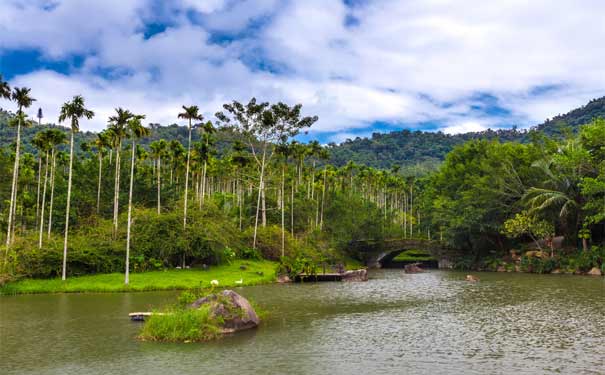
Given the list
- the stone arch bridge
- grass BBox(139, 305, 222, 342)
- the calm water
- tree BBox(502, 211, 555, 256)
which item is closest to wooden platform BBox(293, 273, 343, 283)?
the calm water

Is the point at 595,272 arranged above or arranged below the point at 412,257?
below

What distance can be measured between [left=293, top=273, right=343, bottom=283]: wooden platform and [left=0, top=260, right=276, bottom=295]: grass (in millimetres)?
3686

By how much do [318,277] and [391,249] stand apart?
33.3 meters

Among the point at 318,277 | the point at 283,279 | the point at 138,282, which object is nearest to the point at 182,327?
the point at 138,282

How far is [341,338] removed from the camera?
88.7ft

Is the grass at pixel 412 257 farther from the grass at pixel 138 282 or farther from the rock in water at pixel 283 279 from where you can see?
the grass at pixel 138 282

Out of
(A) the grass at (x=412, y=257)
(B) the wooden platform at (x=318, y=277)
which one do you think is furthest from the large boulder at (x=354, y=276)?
(A) the grass at (x=412, y=257)

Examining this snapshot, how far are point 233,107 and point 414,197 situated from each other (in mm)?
78400

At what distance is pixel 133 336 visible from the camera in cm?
2783

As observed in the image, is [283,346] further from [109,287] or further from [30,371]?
[109,287]

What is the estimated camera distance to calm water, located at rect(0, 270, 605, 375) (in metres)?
21.3

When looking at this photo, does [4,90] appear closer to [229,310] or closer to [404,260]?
[229,310]

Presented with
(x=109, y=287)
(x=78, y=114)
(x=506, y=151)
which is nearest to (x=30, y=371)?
(x=109, y=287)

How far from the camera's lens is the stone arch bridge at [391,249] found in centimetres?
9244
